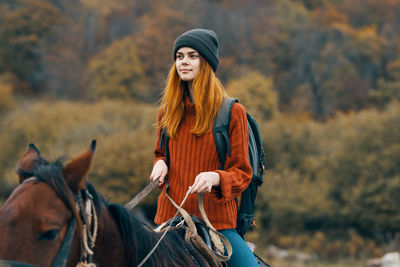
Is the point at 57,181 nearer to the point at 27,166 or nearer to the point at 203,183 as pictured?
the point at 27,166

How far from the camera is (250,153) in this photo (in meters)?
3.99

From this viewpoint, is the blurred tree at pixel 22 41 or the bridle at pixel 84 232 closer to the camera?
the bridle at pixel 84 232

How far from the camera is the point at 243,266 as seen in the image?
3.81 meters

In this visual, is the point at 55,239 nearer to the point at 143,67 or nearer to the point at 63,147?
the point at 63,147

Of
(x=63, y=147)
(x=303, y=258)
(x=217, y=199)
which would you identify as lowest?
(x=303, y=258)

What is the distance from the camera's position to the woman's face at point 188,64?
390 cm

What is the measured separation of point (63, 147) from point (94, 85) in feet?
65.3

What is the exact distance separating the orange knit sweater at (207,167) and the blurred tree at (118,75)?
44.8 m

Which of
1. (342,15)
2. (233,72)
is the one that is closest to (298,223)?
(233,72)

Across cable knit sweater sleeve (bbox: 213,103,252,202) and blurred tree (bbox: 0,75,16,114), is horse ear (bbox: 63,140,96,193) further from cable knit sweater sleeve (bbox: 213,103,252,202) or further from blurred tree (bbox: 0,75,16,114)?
blurred tree (bbox: 0,75,16,114)

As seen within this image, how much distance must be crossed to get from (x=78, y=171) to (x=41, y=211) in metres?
0.26

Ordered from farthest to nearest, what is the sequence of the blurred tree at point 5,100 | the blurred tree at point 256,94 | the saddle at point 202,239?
the blurred tree at point 5,100 < the blurred tree at point 256,94 < the saddle at point 202,239

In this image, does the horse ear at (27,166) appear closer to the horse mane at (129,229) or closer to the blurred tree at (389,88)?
the horse mane at (129,229)

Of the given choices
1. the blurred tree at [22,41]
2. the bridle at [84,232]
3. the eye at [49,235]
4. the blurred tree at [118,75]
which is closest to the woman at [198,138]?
the bridle at [84,232]
